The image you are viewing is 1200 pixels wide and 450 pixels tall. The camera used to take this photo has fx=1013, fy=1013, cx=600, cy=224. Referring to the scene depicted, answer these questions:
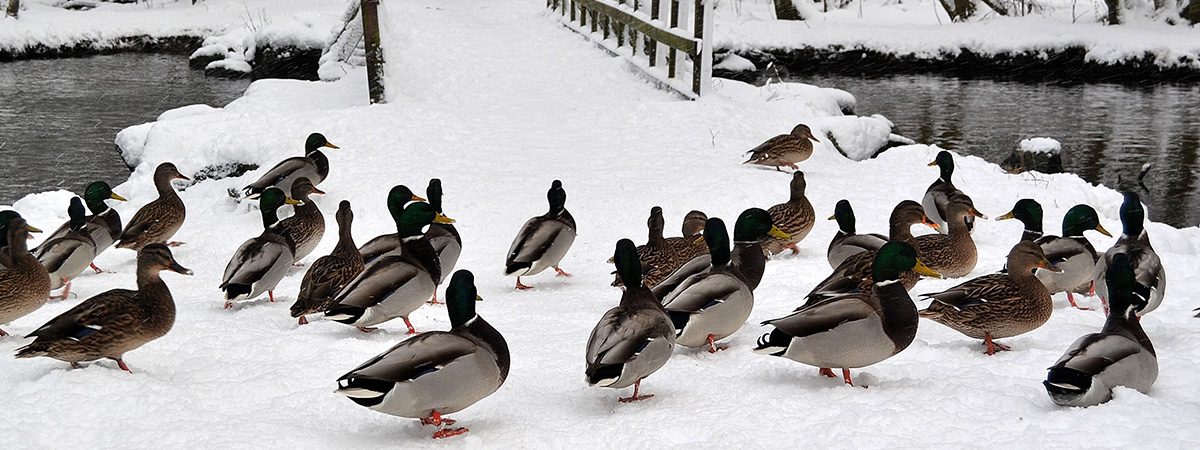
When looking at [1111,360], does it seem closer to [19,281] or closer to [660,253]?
[660,253]

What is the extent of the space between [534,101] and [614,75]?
5.58 feet

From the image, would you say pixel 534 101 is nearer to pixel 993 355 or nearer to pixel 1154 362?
pixel 993 355

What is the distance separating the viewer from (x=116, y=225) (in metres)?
Answer: 7.45

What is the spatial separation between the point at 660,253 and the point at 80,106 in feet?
45.4

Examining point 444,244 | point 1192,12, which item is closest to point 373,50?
point 444,244

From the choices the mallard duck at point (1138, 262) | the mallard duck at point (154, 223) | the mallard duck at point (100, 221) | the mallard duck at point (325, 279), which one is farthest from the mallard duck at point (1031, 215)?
the mallard duck at point (100, 221)

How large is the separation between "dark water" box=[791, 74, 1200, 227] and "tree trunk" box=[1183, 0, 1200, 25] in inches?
140

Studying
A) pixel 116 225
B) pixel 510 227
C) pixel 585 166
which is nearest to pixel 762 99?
pixel 585 166

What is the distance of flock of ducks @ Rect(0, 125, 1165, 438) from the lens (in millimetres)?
3896

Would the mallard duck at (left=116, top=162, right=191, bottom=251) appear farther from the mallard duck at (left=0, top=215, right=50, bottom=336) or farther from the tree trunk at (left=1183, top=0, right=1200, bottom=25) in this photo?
the tree trunk at (left=1183, top=0, right=1200, bottom=25)

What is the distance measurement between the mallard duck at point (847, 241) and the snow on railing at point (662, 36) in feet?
19.1


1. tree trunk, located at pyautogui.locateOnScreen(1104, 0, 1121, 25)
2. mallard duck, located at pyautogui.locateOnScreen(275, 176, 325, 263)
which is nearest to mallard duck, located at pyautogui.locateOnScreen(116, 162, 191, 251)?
mallard duck, located at pyautogui.locateOnScreen(275, 176, 325, 263)

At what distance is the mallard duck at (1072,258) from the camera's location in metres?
5.64

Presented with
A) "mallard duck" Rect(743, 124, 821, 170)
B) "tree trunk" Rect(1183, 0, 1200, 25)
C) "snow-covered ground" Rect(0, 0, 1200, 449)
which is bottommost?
"snow-covered ground" Rect(0, 0, 1200, 449)
